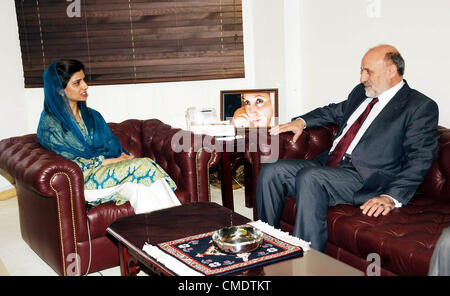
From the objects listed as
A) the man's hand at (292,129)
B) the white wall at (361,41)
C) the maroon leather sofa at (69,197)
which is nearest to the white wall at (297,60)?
the white wall at (361,41)

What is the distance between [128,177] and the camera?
2.76m

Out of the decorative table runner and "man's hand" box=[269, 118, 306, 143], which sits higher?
"man's hand" box=[269, 118, 306, 143]

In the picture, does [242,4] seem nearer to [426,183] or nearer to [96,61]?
[96,61]

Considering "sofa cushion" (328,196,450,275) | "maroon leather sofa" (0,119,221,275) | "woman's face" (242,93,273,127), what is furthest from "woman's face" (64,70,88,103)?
"sofa cushion" (328,196,450,275)

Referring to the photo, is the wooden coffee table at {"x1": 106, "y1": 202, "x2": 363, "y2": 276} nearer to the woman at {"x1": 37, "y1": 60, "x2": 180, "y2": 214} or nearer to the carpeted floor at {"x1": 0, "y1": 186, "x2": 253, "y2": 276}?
the woman at {"x1": 37, "y1": 60, "x2": 180, "y2": 214}

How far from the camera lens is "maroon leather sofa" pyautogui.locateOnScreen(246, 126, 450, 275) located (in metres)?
1.92

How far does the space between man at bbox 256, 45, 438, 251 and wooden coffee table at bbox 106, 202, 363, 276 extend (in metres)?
0.48

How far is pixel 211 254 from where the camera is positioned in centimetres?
174

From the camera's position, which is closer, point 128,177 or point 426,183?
point 426,183

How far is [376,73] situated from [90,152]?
176 cm

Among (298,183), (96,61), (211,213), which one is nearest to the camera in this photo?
(211,213)

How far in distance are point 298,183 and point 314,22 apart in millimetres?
1750

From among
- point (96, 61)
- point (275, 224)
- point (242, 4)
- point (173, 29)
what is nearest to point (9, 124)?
point (96, 61)

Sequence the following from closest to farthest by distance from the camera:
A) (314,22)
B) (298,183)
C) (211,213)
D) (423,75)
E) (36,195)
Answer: (211,213)
(298,183)
(36,195)
(423,75)
(314,22)
